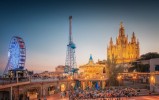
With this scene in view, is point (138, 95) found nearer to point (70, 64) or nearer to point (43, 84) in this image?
point (43, 84)

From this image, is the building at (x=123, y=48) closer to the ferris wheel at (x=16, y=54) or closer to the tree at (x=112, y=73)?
the tree at (x=112, y=73)

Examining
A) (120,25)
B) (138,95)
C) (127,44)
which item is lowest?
(138,95)

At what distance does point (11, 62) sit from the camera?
1946 inches

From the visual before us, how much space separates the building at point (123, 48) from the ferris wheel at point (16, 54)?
85.4m

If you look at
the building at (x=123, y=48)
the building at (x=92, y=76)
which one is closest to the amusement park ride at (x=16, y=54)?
the building at (x=92, y=76)

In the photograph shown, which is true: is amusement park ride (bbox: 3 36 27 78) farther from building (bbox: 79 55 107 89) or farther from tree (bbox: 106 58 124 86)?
tree (bbox: 106 58 124 86)

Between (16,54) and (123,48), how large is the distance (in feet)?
306

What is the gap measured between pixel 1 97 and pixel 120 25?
110 metres

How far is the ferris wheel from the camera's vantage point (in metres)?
48.0

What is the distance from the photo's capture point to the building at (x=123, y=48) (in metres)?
130

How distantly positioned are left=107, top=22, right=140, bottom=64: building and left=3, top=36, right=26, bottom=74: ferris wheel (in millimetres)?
85372

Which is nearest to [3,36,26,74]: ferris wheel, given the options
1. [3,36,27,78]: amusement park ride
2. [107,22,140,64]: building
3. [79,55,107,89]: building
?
[3,36,27,78]: amusement park ride

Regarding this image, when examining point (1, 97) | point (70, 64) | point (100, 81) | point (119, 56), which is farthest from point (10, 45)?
point (119, 56)

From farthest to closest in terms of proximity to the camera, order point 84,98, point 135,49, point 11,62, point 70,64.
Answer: point 135,49 → point 70,64 → point 11,62 → point 84,98
